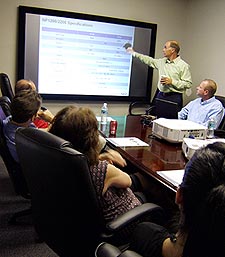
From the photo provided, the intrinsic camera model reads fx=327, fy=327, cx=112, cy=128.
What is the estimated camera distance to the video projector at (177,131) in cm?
249

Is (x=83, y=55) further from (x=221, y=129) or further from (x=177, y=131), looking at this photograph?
(x=177, y=131)

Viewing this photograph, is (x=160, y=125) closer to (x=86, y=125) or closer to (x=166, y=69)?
(x=86, y=125)

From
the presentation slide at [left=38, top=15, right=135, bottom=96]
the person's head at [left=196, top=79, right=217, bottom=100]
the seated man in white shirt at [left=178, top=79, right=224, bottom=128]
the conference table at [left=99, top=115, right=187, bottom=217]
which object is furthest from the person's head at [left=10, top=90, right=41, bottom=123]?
the presentation slide at [left=38, top=15, right=135, bottom=96]

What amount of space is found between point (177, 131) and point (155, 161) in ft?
1.49

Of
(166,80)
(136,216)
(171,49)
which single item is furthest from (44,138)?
(171,49)

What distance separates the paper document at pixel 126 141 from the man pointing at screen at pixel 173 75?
2.10m

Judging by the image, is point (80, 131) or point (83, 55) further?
point (83, 55)

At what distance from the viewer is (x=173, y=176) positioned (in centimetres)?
186

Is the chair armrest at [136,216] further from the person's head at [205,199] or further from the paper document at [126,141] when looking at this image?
the paper document at [126,141]

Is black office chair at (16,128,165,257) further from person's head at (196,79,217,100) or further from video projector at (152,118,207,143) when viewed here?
person's head at (196,79,217,100)

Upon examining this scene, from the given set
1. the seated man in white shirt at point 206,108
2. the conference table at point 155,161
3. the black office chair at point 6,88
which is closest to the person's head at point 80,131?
the conference table at point 155,161

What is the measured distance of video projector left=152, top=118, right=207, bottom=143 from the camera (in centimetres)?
249

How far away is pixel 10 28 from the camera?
14.2 ft

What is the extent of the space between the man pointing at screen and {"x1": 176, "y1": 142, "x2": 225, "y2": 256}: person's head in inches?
147
